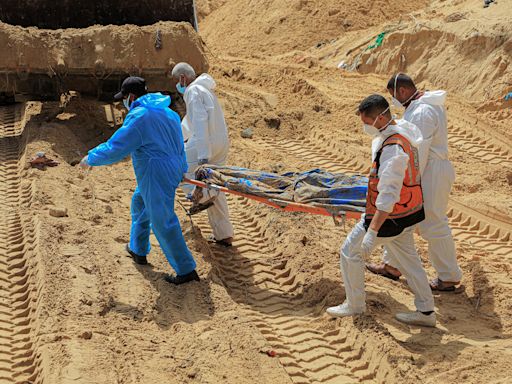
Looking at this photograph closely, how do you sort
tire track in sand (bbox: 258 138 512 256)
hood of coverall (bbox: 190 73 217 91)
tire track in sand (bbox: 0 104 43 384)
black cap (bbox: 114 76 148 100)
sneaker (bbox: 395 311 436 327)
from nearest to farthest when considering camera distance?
tire track in sand (bbox: 0 104 43 384) < sneaker (bbox: 395 311 436 327) < black cap (bbox: 114 76 148 100) < hood of coverall (bbox: 190 73 217 91) < tire track in sand (bbox: 258 138 512 256)

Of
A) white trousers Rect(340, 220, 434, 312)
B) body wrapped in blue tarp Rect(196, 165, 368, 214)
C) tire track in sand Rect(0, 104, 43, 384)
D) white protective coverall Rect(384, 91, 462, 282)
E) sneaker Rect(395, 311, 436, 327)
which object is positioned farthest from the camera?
white protective coverall Rect(384, 91, 462, 282)

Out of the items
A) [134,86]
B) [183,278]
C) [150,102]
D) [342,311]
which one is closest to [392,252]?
[342,311]

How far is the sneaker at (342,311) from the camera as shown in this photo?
627 centimetres

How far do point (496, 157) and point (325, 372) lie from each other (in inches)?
255

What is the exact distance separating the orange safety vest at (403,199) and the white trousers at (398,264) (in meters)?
0.10

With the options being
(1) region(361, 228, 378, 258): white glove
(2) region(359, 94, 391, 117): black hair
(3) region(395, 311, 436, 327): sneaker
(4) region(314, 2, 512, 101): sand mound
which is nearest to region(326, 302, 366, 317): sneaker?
(3) region(395, 311, 436, 327): sneaker

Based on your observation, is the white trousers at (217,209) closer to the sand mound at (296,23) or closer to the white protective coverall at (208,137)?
the white protective coverall at (208,137)

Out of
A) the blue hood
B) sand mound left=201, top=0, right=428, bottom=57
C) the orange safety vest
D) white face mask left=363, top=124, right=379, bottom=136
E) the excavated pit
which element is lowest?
sand mound left=201, top=0, right=428, bottom=57

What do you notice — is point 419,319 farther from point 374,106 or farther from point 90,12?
point 90,12

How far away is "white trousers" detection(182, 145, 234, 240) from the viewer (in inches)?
315

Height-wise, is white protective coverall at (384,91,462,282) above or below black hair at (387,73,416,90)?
below

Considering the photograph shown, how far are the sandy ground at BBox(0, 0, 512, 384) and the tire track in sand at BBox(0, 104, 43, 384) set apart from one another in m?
0.05

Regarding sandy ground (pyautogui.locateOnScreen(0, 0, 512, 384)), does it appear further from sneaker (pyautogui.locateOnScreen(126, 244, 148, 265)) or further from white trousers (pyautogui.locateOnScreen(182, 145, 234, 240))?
white trousers (pyautogui.locateOnScreen(182, 145, 234, 240))

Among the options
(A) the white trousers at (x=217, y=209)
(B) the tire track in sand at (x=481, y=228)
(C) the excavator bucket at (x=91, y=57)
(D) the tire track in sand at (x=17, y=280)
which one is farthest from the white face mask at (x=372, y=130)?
(C) the excavator bucket at (x=91, y=57)
